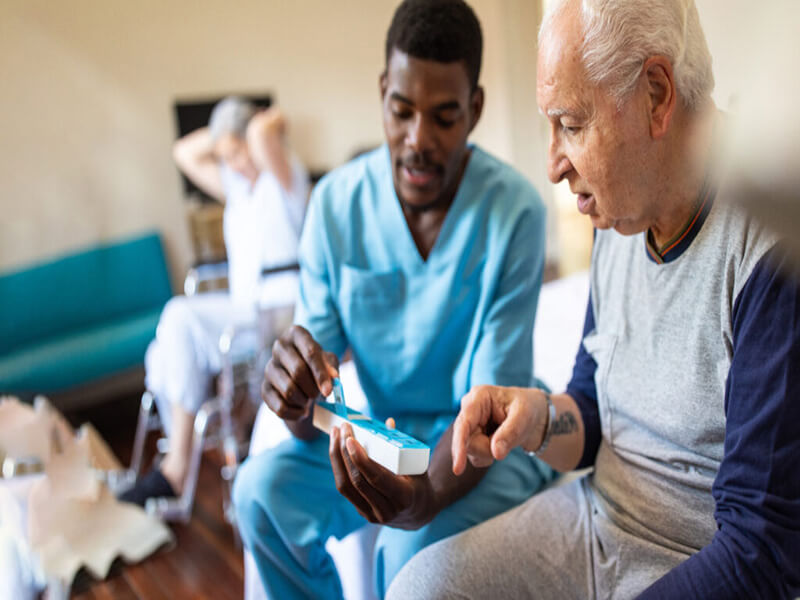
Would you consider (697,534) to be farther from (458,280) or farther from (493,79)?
(493,79)

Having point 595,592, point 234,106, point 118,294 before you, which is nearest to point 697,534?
point 595,592

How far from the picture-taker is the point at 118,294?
3.55m

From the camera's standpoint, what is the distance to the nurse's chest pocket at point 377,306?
1.32 m

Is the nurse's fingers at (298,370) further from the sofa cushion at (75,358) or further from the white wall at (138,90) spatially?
the white wall at (138,90)

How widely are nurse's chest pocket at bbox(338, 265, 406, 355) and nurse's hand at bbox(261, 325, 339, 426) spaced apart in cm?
21

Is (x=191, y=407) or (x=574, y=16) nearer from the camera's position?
(x=574, y=16)

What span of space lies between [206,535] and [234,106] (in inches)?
74.7

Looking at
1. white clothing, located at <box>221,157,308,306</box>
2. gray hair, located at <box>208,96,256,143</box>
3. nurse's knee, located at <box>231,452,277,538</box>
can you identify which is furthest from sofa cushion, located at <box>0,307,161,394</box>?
nurse's knee, located at <box>231,452,277,538</box>

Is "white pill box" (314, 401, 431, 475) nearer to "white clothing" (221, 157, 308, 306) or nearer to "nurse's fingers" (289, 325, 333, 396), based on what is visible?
"nurse's fingers" (289, 325, 333, 396)

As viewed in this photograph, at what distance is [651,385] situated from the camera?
92cm

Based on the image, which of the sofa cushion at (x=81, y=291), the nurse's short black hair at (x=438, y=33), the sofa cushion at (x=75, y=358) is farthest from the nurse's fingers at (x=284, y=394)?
the sofa cushion at (x=81, y=291)

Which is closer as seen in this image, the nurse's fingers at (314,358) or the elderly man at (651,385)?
the elderly man at (651,385)

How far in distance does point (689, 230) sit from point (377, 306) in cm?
63

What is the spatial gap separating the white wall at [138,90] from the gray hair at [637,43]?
11.3ft
